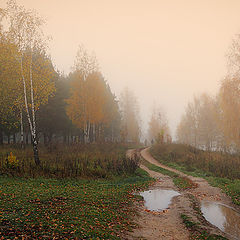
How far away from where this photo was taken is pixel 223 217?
8.40 m

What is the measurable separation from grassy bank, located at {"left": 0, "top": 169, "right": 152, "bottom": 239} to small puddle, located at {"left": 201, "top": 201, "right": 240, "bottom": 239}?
10.7 ft

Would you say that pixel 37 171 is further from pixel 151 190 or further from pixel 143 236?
pixel 143 236

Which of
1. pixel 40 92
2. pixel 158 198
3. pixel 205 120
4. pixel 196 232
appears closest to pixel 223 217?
pixel 196 232

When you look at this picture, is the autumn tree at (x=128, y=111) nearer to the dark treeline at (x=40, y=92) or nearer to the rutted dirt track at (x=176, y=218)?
the dark treeline at (x=40, y=92)

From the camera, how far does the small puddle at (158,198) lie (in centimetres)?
960

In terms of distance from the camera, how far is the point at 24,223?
5.68m

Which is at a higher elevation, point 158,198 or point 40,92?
point 40,92

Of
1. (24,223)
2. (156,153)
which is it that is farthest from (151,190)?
(156,153)

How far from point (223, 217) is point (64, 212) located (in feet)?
21.4

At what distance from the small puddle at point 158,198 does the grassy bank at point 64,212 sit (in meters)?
0.78

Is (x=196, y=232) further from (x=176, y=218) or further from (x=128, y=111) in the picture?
(x=128, y=111)

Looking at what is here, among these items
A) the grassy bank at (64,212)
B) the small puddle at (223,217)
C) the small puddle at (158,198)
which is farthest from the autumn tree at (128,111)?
the small puddle at (223,217)

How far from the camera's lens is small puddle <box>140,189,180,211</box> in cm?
960

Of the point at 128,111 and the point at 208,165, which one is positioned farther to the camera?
the point at 128,111
